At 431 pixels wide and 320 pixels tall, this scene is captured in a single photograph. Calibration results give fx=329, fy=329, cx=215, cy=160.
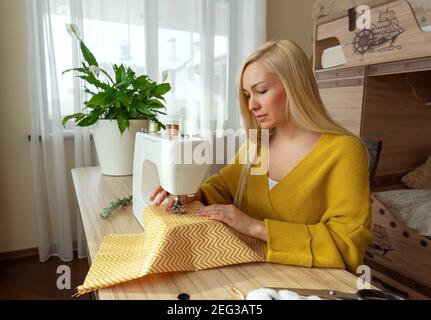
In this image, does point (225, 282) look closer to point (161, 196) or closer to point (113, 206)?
point (161, 196)

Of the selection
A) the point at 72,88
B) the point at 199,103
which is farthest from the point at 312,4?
the point at 72,88

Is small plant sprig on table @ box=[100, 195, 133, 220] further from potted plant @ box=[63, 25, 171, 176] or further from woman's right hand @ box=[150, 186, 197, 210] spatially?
potted plant @ box=[63, 25, 171, 176]

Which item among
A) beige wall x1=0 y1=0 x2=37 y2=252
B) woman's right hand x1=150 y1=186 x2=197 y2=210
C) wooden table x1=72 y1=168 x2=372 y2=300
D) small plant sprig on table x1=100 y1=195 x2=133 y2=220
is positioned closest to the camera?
wooden table x1=72 y1=168 x2=372 y2=300

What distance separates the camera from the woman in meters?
0.75

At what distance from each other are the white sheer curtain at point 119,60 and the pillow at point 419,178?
1389 mm

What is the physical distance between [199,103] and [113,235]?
1.98m

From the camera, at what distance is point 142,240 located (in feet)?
2.58

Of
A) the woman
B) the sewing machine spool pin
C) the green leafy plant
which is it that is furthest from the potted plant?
the sewing machine spool pin

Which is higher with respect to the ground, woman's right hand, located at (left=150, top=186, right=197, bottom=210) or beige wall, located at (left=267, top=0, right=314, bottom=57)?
beige wall, located at (left=267, top=0, right=314, bottom=57)

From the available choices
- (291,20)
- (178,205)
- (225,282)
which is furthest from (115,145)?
(291,20)

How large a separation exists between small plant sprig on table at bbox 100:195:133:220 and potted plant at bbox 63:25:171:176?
426mm

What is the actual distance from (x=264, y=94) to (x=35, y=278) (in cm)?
208
